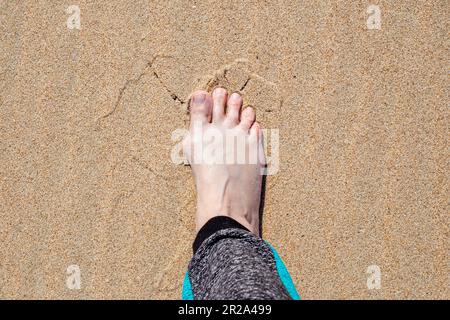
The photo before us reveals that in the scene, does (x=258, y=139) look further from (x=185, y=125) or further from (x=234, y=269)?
(x=234, y=269)

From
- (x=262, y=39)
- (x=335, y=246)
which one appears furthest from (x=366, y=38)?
(x=335, y=246)

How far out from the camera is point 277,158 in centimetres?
188

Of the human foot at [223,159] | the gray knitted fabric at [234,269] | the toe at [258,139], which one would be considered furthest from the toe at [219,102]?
the gray knitted fabric at [234,269]

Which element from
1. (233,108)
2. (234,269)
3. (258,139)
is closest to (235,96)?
(233,108)

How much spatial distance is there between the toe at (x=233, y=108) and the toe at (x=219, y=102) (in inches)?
0.9

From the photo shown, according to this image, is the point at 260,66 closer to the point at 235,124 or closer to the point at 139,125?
the point at 235,124

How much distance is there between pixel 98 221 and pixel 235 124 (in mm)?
656

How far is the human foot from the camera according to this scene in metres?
1.86

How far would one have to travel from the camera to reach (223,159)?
1947mm

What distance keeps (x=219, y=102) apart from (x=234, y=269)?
0.69m

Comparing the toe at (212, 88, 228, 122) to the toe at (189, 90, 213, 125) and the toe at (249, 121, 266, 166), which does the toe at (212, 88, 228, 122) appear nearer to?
the toe at (189, 90, 213, 125)

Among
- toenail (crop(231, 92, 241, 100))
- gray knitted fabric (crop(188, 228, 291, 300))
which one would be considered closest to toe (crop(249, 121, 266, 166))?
toenail (crop(231, 92, 241, 100))
